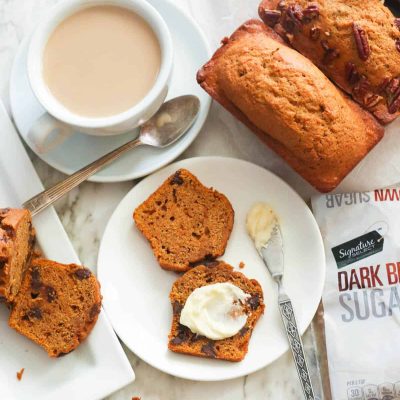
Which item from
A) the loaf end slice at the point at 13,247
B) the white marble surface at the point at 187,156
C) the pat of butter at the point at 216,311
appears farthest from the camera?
the white marble surface at the point at 187,156

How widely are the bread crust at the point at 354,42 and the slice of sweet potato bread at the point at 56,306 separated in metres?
0.96

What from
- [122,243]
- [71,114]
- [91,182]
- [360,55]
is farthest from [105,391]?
[360,55]

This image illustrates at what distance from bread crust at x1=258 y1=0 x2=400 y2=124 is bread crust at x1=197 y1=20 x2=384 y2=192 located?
2.5 inches

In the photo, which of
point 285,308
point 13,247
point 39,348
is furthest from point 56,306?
point 285,308

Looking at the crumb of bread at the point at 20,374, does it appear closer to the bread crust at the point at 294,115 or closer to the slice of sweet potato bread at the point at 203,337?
the slice of sweet potato bread at the point at 203,337

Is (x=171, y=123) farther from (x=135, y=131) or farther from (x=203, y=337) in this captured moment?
(x=203, y=337)

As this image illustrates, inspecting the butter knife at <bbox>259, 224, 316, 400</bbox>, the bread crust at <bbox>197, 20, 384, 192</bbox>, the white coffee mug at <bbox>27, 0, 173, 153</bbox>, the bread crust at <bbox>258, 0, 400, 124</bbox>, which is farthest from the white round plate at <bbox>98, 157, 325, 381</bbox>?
the bread crust at <bbox>258, 0, 400, 124</bbox>

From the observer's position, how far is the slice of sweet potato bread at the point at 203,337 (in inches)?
79.7

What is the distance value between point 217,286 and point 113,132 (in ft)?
1.82

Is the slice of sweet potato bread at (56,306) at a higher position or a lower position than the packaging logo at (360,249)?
lower

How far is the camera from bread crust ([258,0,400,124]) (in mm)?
1937

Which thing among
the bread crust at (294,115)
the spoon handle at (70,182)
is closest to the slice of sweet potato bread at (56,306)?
the spoon handle at (70,182)

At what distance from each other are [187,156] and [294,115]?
0.44m

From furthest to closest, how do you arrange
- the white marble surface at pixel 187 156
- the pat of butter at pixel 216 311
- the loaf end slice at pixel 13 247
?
the white marble surface at pixel 187 156 < the pat of butter at pixel 216 311 < the loaf end slice at pixel 13 247
